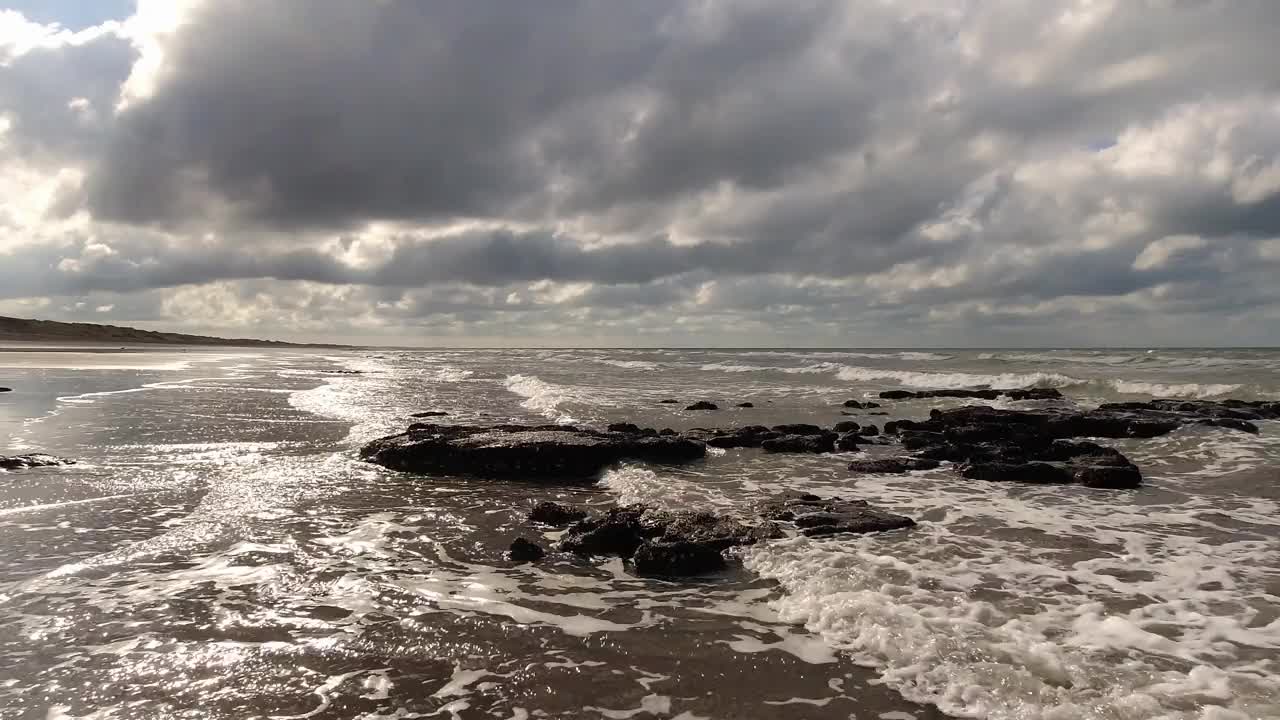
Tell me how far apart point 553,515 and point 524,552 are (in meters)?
1.48

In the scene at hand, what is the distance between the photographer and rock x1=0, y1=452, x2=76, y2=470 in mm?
10391

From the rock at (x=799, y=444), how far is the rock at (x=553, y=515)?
20.9 feet

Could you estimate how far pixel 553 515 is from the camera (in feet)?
28.2

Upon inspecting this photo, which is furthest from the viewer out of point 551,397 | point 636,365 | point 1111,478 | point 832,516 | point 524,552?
point 636,365

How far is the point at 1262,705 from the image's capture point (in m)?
4.30

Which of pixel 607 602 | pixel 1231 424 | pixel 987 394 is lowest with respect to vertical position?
pixel 607 602

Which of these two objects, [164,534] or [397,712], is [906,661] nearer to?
[397,712]

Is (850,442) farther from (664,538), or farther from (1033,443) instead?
(664,538)

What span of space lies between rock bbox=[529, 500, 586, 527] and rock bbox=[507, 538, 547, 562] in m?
1.23

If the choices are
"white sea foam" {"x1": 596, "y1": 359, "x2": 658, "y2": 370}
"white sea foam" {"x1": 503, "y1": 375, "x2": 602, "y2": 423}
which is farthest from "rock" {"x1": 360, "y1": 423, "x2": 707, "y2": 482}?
"white sea foam" {"x1": 596, "y1": 359, "x2": 658, "y2": 370}

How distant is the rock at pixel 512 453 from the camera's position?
1163 cm

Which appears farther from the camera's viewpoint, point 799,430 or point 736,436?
point 799,430

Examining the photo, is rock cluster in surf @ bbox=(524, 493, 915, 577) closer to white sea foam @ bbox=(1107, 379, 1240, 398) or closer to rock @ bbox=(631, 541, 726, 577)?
rock @ bbox=(631, 541, 726, 577)

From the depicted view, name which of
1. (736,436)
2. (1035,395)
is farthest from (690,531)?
(1035,395)
